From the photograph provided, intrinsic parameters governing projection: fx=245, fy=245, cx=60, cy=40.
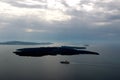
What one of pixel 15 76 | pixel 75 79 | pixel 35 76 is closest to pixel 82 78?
pixel 75 79

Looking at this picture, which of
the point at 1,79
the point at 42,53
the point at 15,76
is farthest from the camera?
the point at 42,53

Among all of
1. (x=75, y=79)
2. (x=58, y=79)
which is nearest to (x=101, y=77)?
(x=75, y=79)

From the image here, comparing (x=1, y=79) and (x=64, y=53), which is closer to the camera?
(x=1, y=79)

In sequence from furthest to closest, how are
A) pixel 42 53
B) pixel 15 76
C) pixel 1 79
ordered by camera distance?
pixel 42 53
pixel 15 76
pixel 1 79

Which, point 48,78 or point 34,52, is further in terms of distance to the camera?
point 34,52

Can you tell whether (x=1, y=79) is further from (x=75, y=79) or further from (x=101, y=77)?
(x=101, y=77)

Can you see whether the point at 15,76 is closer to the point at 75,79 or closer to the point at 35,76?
the point at 35,76

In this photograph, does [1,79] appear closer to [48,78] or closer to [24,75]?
[24,75]
